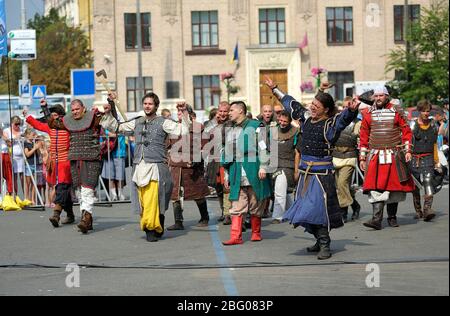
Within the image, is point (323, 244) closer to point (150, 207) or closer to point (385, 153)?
point (150, 207)

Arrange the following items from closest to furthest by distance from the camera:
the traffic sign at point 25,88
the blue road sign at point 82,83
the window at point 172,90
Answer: the blue road sign at point 82,83 → the traffic sign at point 25,88 → the window at point 172,90

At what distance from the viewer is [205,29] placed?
172 ft

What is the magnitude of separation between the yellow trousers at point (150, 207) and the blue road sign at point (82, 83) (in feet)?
47.5

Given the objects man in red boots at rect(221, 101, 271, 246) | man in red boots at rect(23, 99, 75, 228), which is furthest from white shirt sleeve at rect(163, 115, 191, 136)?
man in red boots at rect(23, 99, 75, 228)

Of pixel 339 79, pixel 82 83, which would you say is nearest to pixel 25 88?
pixel 82 83

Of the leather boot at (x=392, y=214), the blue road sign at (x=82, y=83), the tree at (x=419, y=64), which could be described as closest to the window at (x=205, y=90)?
the tree at (x=419, y=64)

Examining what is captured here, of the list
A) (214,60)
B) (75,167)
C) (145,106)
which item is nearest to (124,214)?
(75,167)

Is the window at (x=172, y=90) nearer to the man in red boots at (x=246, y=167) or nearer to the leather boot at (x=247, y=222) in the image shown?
the leather boot at (x=247, y=222)

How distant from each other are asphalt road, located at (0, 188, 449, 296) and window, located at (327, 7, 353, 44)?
29.6 metres

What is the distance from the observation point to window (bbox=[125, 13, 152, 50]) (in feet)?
172

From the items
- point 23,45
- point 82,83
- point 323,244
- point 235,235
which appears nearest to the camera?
point 323,244

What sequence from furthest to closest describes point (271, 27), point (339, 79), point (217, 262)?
point (271, 27) < point (339, 79) < point (217, 262)

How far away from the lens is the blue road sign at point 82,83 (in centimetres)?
2783

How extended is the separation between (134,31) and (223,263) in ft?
140
